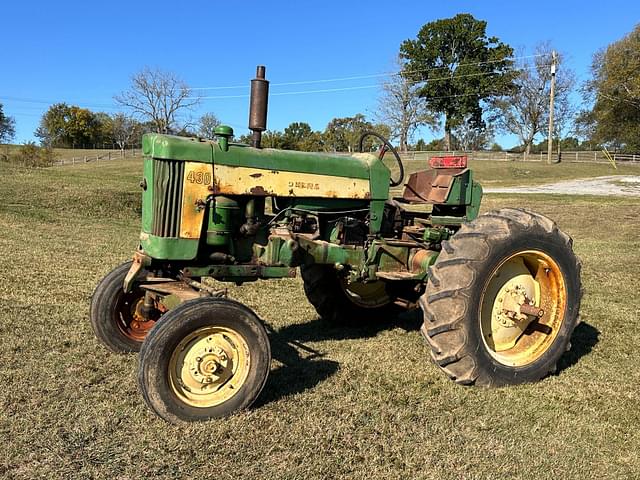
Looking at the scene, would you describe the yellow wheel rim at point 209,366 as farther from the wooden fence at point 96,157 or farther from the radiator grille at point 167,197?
the wooden fence at point 96,157

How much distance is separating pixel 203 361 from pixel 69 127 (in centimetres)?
7474

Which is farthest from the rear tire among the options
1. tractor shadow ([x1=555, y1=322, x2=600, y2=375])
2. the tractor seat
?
tractor shadow ([x1=555, y1=322, x2=600, y2=375])

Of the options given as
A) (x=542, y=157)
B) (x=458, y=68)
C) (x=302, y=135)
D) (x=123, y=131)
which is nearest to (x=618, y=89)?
(x=542, y=157)

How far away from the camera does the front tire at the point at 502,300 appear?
12.8ft

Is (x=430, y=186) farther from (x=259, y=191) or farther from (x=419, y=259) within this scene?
(x=259, y=191)

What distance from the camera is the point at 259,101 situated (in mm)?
4078

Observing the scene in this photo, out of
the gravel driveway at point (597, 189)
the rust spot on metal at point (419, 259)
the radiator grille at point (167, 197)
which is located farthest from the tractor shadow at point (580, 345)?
the gravel driveway at point (597, 189)

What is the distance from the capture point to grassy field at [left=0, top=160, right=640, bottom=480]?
302 cm

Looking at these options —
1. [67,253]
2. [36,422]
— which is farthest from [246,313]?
[67,253]

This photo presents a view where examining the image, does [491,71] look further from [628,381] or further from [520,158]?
[628,381]

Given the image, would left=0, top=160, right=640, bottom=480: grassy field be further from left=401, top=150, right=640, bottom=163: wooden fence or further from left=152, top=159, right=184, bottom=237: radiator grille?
left=401, top=150, right=640, bottom=163: wooden fence

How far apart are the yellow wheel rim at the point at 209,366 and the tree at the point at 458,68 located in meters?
57.6

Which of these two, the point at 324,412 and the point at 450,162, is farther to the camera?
the point at 450,162

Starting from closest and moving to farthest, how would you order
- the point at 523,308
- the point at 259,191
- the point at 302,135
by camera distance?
1. the point at 259,191
2. the point at 523,308
3. the point at 302,135
